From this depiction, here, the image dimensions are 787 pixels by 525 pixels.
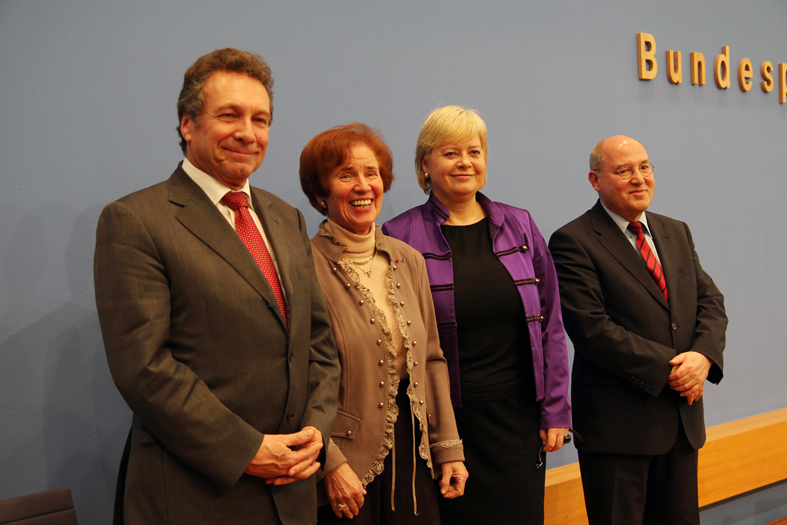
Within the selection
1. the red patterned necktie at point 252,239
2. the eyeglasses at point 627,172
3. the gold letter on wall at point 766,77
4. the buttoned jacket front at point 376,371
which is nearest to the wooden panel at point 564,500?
the buttoned jacket front at point 376,371

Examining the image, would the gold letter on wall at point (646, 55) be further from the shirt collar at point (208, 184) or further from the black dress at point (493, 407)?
the shirt collar at point (208, 184)

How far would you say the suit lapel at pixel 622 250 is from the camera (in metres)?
2.12

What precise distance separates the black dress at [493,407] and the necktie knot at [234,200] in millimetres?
770

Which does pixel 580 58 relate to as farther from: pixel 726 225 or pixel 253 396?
pixel 253 396

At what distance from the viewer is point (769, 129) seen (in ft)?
12.0

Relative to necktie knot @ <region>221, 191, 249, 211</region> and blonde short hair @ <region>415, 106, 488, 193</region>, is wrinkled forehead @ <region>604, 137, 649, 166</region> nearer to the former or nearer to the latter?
blonde short hair @ <region>415, 106, 488, 193</region>

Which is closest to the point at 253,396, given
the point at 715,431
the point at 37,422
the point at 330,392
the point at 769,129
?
the point at 330,392

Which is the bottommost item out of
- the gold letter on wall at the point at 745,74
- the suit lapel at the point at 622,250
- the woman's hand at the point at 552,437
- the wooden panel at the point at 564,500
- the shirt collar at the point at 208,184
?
the wooden panel at the point at 564,500

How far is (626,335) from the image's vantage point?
2.03 m

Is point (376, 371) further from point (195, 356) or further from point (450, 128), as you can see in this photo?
point (450, 128)

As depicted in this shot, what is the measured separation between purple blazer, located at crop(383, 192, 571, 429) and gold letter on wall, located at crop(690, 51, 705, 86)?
1945mm

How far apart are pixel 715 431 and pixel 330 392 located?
269 centimetres

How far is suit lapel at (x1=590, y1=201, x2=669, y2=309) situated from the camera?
2125 mm

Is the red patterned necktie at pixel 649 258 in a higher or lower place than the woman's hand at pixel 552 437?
higher
